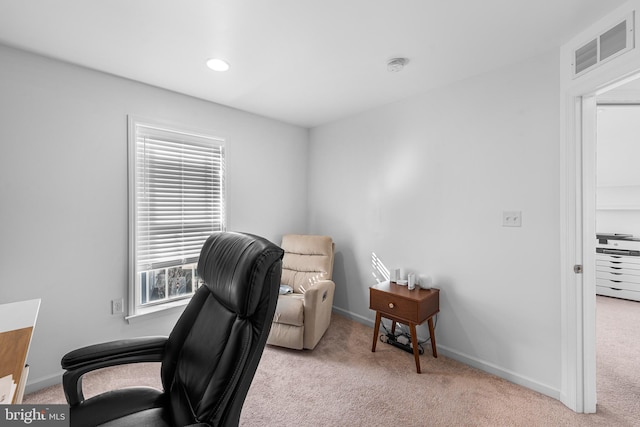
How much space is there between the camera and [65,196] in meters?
2.10

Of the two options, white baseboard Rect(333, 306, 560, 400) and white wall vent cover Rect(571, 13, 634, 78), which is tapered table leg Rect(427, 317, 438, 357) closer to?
white baseboard Rect(333, 306, 560, 400)

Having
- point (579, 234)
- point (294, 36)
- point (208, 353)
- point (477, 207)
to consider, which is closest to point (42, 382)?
point (208, 353)

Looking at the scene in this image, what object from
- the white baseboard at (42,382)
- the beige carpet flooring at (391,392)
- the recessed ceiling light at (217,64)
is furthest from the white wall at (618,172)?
the white baseboard at (42,382)

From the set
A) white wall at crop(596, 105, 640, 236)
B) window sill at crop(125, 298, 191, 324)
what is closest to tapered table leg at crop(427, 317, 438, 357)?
window sill at crop(125, 298, 191, 324)

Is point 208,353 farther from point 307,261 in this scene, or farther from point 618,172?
point 618,172

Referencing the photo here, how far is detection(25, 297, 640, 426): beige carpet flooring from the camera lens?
5.73 feet

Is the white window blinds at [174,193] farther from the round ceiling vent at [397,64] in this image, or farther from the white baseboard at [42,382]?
the round ceiling vent at [397,64]

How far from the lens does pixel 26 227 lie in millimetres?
1956

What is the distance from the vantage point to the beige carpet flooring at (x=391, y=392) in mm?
1747

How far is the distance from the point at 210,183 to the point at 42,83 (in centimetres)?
140

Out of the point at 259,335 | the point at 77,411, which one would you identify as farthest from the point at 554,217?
the point at 77,411

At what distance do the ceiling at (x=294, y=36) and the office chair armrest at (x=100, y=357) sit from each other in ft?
5.66

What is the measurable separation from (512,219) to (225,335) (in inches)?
84.4

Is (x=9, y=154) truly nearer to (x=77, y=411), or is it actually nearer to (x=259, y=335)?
(x=77, y=411)
